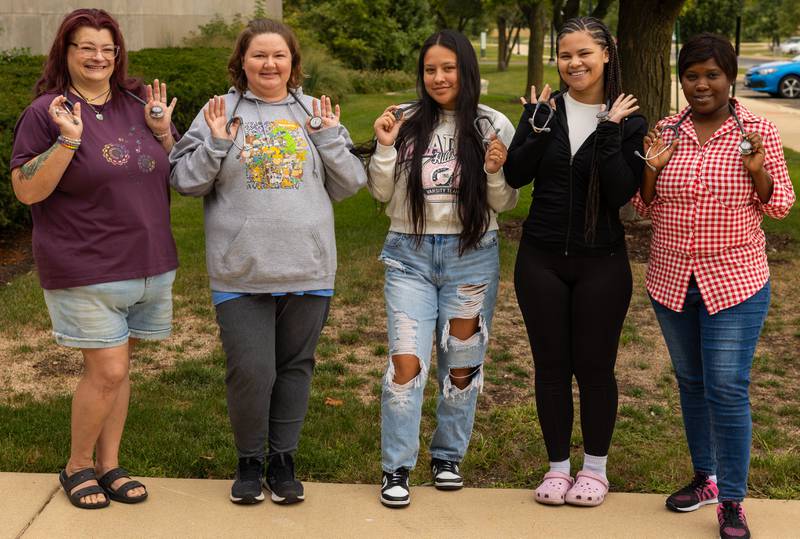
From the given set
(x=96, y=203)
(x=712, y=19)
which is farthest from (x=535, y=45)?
(x=712, y=19)

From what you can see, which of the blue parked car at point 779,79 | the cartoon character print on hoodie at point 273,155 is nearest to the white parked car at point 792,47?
the blue parked car at point 779,79

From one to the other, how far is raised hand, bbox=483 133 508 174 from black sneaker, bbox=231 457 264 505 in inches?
54.5

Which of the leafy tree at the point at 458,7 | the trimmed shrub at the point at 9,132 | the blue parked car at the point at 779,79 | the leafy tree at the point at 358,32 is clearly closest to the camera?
the trimmed shrub at the point at 9,132

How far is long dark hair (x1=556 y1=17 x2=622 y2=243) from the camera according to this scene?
3.67 meters

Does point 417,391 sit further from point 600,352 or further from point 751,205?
point 751,205

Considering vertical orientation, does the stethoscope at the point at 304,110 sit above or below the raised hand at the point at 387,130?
above

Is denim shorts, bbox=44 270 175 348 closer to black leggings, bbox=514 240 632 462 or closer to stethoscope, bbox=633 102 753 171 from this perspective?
black leggings, bbox=514 240 632 462

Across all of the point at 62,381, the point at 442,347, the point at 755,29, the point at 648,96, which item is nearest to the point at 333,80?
the point at 648,96

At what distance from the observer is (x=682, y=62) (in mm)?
3668

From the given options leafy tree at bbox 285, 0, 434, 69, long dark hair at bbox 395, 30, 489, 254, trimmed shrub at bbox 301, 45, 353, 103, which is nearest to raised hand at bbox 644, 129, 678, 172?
long dark hair at bbox 395, 30, 489, 254

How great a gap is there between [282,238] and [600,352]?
121 cm

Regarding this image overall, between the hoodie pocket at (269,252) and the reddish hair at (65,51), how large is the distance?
27.8 inches

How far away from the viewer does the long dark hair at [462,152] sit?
3838 millimetres

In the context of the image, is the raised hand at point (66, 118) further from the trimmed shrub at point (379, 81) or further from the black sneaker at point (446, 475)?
the trimmed shrub at point (379, 81)
